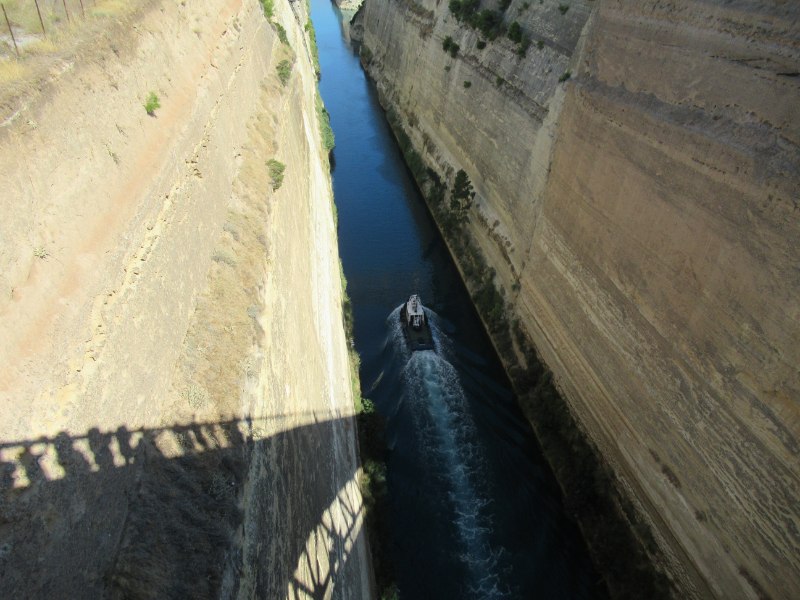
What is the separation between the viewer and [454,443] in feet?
28.5

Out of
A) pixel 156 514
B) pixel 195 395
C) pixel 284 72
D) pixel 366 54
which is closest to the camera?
pixel 156 514

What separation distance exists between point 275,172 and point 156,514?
169 inches

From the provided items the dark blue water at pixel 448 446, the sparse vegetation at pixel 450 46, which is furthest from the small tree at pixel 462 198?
the sparse vegetation at pixel 450 46

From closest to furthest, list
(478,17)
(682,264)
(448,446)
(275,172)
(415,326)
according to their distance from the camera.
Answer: (682,264) → (275,172) → (448,446) → (415,326) → (478,17)

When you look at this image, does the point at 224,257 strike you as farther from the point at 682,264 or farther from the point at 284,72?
the point at 284,72

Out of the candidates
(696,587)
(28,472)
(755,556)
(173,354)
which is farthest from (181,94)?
(696,587)

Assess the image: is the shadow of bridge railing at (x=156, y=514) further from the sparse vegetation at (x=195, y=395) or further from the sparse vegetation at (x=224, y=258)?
the sparse vegetation at (x=224, y=258)

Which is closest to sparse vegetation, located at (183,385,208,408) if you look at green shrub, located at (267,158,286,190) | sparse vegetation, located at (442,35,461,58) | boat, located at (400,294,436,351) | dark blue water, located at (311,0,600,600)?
green shrub, located at (267,158,286,190)

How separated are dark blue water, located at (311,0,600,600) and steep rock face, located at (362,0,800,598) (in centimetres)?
136

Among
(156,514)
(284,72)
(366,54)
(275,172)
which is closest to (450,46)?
(284,72)

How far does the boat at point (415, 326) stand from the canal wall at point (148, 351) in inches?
198

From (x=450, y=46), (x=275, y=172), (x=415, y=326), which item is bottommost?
(x=415, y=326)

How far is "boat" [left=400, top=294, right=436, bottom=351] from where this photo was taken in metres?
10.3

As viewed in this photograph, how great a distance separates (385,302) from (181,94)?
769 centimetres
